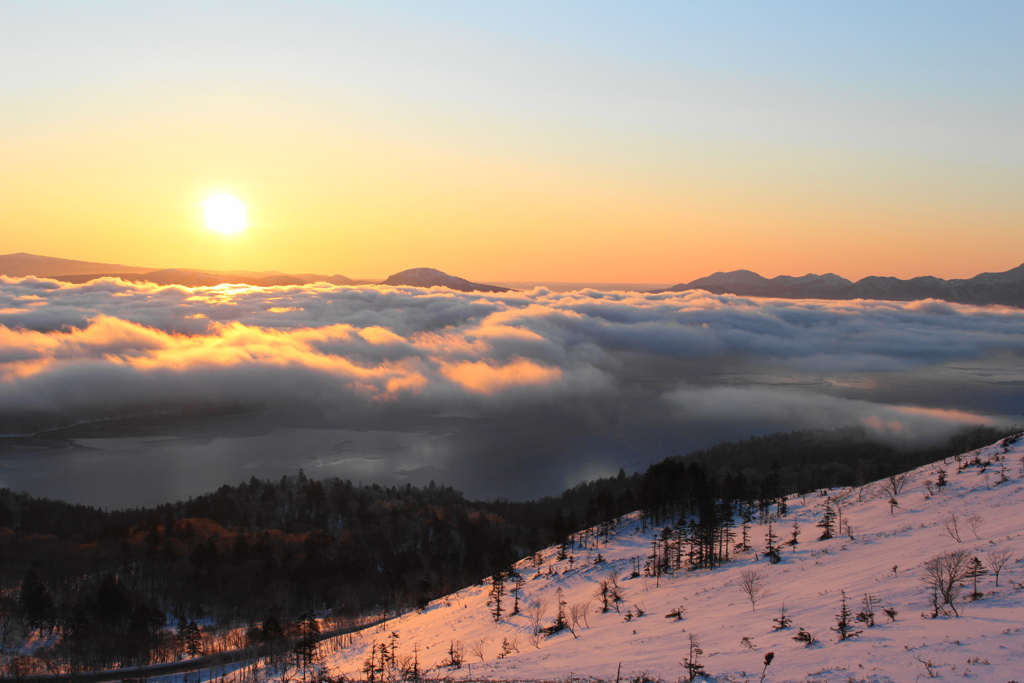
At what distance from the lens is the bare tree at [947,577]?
74.7 ft

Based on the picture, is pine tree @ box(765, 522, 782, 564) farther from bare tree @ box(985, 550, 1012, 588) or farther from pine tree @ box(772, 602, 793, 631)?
pine tree @ box(772, 602, 793, 631)

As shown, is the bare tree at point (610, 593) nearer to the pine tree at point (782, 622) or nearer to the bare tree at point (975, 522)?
the pine tree at point (782, 622)

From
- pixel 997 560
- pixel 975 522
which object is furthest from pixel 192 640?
pixel 975 522

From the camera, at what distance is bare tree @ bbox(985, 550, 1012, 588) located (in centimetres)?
2483

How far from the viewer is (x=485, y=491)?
525 ft

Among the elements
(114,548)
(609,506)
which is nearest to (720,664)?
(609,506)

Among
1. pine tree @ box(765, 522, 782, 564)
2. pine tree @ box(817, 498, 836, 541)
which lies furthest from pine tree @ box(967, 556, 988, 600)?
pine tree @ box(817, 498, 836, 541)

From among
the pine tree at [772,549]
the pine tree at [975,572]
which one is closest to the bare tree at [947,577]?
the pine tree at [975,572]

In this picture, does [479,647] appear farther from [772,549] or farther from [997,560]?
[997,560]

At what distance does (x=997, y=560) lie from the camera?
26422 millimetres

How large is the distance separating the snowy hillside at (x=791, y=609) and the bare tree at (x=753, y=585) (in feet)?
1.00

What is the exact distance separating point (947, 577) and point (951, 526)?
14.1 m

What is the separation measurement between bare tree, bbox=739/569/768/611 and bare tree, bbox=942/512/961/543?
1097 cm

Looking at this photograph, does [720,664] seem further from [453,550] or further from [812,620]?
[453,550]
